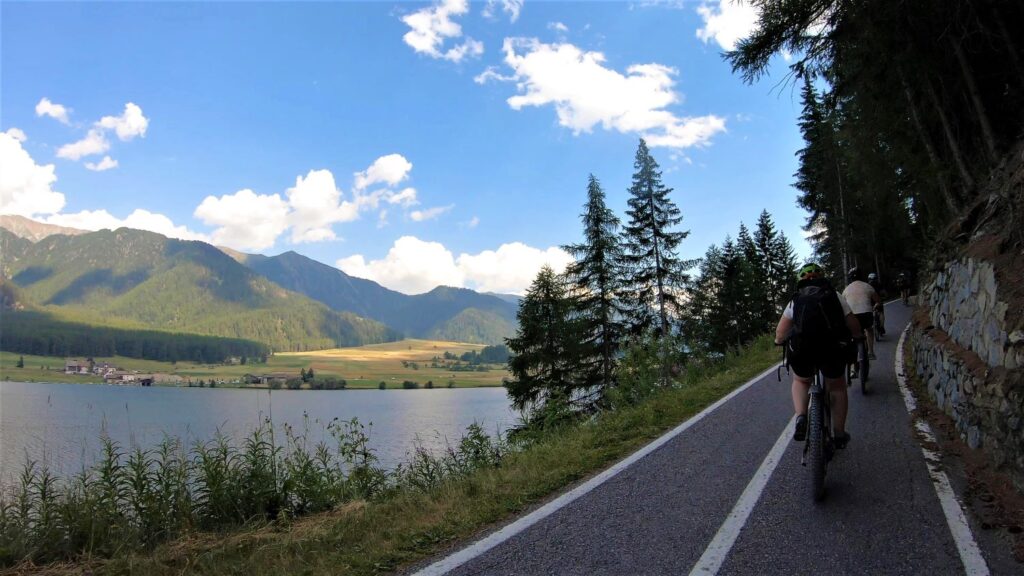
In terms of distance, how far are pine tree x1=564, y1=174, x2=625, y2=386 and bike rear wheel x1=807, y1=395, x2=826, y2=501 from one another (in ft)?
67.1

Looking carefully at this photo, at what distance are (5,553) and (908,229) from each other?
139ft

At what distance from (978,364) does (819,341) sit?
2.42 meters

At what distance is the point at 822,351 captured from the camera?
14.9ft

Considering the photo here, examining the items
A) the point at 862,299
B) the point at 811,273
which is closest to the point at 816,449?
the point at 811,273

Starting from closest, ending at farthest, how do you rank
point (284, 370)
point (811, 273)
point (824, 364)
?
point (824, 364) → point (811, 273) → point (284, 370)

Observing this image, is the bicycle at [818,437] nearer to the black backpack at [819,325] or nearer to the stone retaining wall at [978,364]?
the black backpack at [819,325]

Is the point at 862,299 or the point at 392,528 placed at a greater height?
the point at 862,299

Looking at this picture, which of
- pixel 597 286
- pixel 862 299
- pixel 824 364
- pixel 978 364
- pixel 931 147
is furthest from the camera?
pixel 597 286

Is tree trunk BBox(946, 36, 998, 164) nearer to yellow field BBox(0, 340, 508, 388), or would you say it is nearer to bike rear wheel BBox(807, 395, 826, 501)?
bike rear wheel BBox(807, 395, 826, 501)

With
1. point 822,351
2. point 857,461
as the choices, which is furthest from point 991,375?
point 822,351

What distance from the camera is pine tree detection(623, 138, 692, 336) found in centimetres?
2686

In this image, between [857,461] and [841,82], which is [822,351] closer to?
[857,461]

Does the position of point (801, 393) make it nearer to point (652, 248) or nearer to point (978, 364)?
point (978, 364)

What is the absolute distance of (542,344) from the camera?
2534cm
